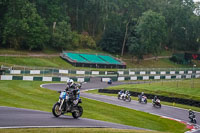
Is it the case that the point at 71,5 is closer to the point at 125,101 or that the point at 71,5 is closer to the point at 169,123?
the point at 125,101

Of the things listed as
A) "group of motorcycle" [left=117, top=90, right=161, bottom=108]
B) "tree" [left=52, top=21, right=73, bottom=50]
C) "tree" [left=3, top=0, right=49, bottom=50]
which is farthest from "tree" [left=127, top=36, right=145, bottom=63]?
"group of motorcycle" [left=117, top=90, right=161, bottom=108]

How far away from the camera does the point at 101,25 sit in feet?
322

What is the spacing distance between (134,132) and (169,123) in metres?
8.64

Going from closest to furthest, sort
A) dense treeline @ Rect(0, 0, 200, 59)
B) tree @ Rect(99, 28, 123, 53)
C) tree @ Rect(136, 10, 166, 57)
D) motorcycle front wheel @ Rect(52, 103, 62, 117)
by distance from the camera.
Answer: motorcycle front wheel @ Rect(52, 103, 62, 117) < dense treeline @ Rect(0, 0, 200, 59) < tree @ Rect(136, 10, 166, 57) < tree @ Rect(99, 28, 123, 53)

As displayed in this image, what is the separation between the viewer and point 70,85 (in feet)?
51.0

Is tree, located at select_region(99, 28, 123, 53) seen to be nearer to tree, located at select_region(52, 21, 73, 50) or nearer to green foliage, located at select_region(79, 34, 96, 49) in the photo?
green foliage, located at select_region(79, 34, 96, 49)

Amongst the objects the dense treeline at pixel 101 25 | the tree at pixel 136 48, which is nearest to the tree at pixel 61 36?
the dense treeline at pixel 101 25

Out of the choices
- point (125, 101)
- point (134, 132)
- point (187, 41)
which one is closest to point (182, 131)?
point (134, 132)

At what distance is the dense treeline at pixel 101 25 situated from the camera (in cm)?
6781

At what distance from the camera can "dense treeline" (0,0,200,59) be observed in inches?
2670

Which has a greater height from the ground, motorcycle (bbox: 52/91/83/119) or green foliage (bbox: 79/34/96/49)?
green foliage (bbox: 79/34/96/49)

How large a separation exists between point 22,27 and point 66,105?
176ft

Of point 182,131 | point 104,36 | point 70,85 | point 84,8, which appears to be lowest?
point 182,131

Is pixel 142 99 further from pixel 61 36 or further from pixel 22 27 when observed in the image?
pixel 61 36
